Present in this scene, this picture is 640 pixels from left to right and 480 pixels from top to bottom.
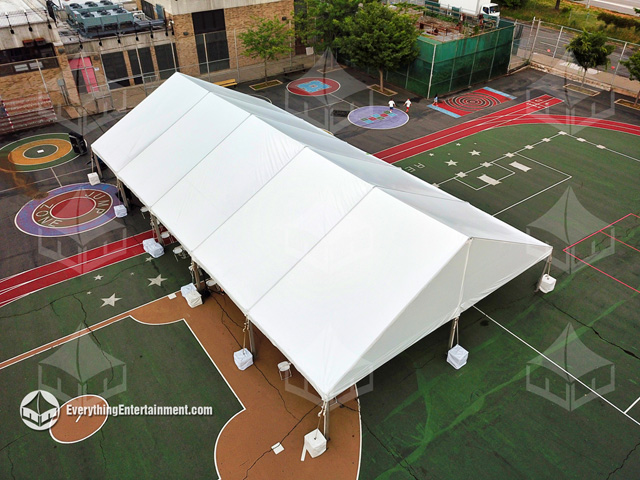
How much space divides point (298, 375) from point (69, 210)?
56.4ft

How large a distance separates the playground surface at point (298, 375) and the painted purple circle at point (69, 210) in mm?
112

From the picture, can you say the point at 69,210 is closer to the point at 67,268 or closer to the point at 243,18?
the point at 67,268

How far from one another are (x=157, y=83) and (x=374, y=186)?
2983 cm

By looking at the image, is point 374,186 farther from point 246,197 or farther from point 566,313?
point 566,313

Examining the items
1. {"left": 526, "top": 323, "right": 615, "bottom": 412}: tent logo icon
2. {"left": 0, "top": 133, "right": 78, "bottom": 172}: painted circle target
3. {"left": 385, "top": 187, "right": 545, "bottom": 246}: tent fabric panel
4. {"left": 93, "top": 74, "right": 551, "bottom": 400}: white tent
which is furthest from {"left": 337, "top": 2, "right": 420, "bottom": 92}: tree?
{"left": 526, "top": 323, "right": 615, "bottom": 412}: tent logo icon

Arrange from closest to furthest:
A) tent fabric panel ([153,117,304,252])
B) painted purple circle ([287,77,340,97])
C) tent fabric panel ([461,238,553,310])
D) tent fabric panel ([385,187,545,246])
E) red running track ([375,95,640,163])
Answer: tent fabric panel ([461,238,553,310]) < tent fabric panel ([385,187,545,246]) < tent fabric panel ([153,117,304,252]) < red running track ([375,95,640,163]) < painted purple circle ([287,77,340,97])

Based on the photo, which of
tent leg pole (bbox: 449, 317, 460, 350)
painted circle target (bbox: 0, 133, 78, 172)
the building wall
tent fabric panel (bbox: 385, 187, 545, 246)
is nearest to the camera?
tent fabric panel (bbox: 385, 187, 545, 246)

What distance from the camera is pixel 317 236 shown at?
1739 centimetres

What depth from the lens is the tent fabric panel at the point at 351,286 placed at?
14.7 m

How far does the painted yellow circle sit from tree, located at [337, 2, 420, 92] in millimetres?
22801

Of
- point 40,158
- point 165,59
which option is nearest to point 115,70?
point 165,59

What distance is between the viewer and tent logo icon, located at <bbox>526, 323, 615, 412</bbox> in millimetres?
17166

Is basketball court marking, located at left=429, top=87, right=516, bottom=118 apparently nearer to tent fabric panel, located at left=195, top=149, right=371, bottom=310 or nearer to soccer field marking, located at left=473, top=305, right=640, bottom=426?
soccer field marking, located at left=473, top=305, right=640, bottom=426

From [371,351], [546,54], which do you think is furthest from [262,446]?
[546,54]
